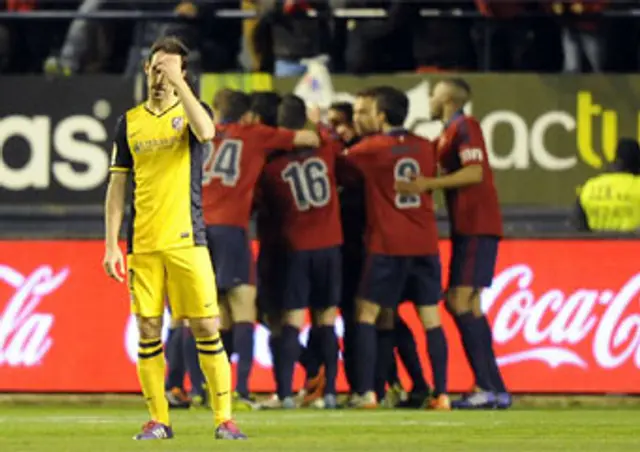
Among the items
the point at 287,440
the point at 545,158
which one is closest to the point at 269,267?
the point at 545,158

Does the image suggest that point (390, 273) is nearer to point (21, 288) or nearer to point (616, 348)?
point (616, 348)

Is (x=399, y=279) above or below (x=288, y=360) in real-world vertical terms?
above

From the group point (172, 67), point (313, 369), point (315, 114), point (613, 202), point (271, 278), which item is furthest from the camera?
point (613, 202)

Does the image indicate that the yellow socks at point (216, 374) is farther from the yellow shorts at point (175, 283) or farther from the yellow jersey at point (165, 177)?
the yellow jersey at point (165, 177)

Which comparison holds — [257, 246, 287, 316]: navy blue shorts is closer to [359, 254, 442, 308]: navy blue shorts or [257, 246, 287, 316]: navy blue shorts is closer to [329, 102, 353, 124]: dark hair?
[359, 254, 442, 308]: navy blue shorts

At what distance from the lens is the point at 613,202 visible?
15.2m

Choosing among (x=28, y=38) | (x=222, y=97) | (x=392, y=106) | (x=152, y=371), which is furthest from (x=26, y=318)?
(x=152, y=371)

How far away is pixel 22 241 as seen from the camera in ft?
49.3

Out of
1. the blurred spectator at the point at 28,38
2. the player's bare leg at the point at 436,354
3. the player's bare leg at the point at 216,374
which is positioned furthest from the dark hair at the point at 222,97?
the player's bare leg at the point at 216,374

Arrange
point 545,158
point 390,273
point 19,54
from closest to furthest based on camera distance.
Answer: point 390,273
point 545,158
point 19,54

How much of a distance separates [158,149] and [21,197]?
6.79 m

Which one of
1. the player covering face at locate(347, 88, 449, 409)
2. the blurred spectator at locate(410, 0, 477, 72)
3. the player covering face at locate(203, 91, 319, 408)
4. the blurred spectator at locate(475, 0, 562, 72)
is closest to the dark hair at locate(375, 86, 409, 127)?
the player covering face at locate(347, 88, 449, 409)

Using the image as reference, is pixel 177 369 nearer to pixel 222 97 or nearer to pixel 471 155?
pixel 222 97

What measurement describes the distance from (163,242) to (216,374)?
712 millimetres
